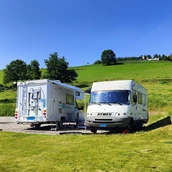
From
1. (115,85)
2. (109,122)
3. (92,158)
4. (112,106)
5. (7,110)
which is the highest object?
(115,85)

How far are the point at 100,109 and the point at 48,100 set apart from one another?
3.90 metres

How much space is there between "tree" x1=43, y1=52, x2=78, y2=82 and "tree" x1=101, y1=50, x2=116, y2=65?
2749 centimetres

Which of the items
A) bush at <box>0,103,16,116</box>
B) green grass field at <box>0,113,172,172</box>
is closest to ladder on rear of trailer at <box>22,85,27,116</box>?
green grass field at <box>0,113,172,172</box>

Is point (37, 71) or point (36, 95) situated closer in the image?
point (36, 95)

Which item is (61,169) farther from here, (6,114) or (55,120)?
(6,114)

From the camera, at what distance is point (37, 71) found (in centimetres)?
6128

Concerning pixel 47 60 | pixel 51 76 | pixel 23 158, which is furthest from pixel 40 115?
pixel 47 60

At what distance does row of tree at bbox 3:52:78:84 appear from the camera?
55.2 metres

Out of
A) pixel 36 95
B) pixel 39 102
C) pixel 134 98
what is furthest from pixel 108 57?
pixel 134 98

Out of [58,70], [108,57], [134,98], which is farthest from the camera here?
[108,57]

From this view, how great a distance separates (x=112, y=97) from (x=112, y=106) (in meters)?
0.57

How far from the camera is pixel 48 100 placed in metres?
15.2

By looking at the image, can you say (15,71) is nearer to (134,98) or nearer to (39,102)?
(39,102)

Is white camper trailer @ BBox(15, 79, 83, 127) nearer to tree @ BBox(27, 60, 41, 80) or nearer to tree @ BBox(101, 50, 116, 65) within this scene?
tree @ BBox(27, 60, 41, 80)
